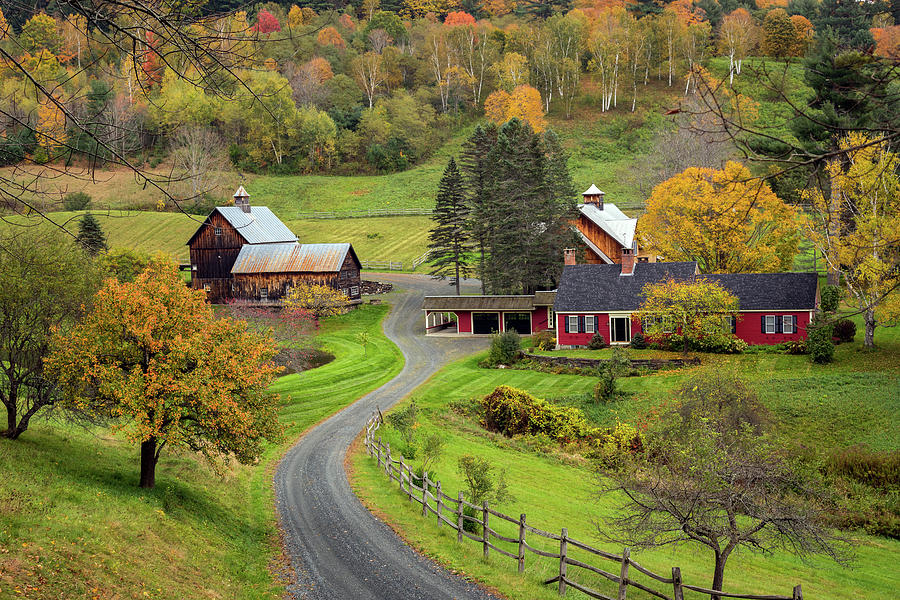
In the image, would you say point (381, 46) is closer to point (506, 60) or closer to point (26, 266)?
point (506, 60)

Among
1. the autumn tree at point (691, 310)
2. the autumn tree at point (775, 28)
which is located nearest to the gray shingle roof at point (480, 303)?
the autumn tree at point (691, 310)

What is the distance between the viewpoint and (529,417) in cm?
3062

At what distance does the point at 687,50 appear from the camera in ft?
347

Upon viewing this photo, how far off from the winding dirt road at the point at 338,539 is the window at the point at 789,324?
81.2ft

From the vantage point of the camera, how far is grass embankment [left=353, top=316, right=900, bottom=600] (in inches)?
637

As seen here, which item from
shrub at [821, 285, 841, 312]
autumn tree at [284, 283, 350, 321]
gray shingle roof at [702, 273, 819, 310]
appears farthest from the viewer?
autumn tree at [284, 283, 350, 321]

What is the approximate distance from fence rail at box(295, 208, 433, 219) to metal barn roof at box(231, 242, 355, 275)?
84.9ft

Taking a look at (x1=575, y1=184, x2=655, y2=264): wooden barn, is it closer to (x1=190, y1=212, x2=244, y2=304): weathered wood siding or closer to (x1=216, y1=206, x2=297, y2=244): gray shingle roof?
(x1=216, y1=206, x2=297, y2=244): gray shingle roof

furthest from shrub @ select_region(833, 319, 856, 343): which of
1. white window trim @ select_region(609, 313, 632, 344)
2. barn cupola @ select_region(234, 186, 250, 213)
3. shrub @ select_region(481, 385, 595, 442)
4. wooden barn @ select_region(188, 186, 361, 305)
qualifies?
barn cupola @ select_region(234, 186, 250, 213)

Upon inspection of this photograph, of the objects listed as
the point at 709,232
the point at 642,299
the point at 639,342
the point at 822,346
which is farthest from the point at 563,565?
the point at 709,232

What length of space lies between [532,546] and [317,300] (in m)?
39.8

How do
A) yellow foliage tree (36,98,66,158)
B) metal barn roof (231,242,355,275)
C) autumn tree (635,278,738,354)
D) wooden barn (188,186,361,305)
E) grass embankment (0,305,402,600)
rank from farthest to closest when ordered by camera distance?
wooden barn (188,186,361,305) < metal barn roof (231,242,355,275) < autumn tree (635,278,738,354) < grass embankment (0,305,402,600) < yellow foliage tree (36,98,66,158)

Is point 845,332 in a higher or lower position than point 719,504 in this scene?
higher

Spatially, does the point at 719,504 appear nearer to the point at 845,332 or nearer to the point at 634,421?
the point at 634,421
